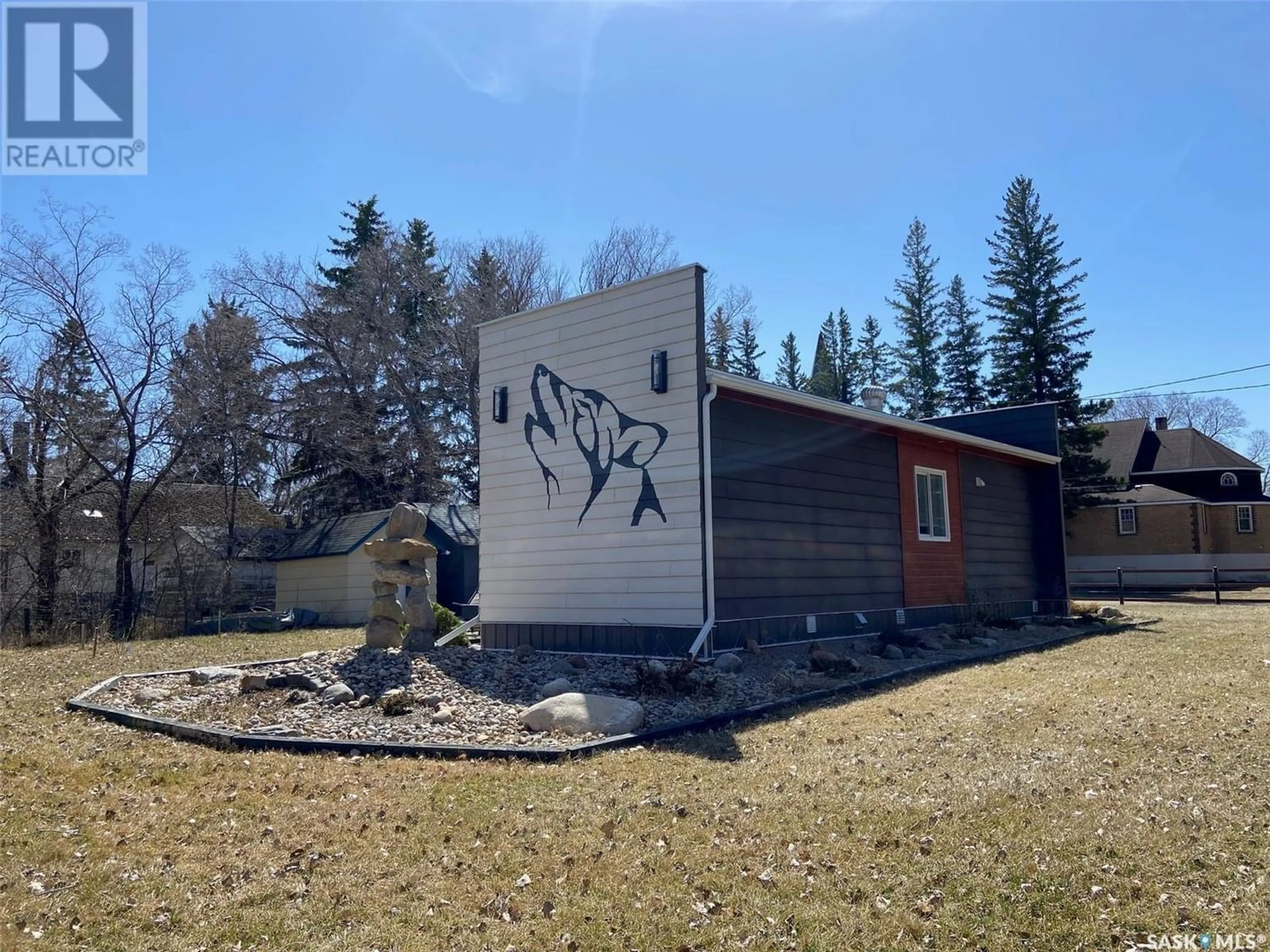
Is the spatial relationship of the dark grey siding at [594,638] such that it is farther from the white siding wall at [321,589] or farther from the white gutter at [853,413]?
the white siding wall at [321,589]

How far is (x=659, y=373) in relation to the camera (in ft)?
31.3

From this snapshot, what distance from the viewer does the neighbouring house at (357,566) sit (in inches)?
759

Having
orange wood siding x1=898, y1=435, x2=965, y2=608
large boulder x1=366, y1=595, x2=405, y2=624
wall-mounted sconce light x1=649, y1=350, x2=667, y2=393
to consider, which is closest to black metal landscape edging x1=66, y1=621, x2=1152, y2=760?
large boulder x1=366, y1=595, x2=405, y2=624

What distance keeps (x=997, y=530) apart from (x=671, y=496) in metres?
8.39

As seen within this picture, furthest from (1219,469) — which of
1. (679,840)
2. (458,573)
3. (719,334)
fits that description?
(679,840)

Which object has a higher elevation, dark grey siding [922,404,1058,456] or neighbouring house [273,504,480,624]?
dark grey siding [922,404,1058,456]

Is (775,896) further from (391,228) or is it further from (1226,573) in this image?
(1226,573)

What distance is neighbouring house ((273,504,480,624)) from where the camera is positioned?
1928 cm

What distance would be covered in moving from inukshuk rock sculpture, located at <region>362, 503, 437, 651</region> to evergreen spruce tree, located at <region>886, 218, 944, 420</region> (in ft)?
90.6

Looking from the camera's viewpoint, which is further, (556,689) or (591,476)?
(591,476)

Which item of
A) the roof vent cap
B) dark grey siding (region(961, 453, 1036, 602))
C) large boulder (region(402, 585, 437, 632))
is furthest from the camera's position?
the roof vent cap

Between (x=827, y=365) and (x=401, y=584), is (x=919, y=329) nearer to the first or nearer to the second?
(x=827, y=365)

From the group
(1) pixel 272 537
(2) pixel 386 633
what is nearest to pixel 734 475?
(2) pixel 386 633

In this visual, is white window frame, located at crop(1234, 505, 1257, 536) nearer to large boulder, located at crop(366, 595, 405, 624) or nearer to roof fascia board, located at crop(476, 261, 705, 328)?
roof fascia board, located at crop(476, 261, 705, 328)
